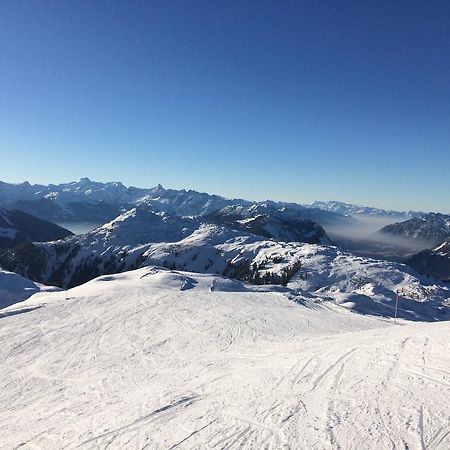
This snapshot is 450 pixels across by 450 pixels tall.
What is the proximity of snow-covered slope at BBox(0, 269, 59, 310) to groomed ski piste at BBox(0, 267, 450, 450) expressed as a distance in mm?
54766

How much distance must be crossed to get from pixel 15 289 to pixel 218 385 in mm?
82226

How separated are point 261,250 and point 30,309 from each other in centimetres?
14639

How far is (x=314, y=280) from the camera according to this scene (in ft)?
407

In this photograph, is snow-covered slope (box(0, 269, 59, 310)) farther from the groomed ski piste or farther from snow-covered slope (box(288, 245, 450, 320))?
snow-covered slope (box(288, 245, 450, 320))

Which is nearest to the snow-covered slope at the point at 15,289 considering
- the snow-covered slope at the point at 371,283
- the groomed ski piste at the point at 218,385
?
the groomed ski piste at the point at 218,385

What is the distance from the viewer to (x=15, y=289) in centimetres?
8356

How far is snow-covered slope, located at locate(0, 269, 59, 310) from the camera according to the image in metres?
77.4

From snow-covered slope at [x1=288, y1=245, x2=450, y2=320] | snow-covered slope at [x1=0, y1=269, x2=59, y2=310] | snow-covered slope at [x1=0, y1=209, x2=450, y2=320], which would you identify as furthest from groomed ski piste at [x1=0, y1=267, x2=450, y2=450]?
snow-covered slope at [x1=288, y1=245, x2=450, y2=320]

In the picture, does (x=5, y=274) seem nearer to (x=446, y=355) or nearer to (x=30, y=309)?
(x=30, y=309)

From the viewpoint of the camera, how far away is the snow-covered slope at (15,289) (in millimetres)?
77375

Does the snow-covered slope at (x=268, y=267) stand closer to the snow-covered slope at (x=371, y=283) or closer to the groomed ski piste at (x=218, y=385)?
the snow-covered slope at (x=371, y=283)

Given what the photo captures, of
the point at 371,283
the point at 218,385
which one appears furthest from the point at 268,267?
the point at 218,385

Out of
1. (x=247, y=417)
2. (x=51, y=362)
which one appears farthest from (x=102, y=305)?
(x=247, y=417)

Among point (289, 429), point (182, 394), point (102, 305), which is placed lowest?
point (102, 305)
